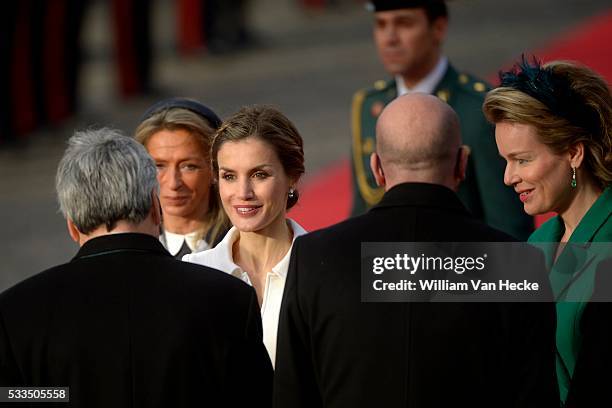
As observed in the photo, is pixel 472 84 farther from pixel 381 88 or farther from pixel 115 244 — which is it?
pixel 115 244

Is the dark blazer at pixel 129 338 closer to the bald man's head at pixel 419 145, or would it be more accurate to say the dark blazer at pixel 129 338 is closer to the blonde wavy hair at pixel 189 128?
the bald man's head at pixel 419 145

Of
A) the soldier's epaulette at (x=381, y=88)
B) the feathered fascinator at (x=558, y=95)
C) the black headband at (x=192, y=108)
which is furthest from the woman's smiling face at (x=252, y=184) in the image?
the soldier's epaulette at (x=381, y=88)

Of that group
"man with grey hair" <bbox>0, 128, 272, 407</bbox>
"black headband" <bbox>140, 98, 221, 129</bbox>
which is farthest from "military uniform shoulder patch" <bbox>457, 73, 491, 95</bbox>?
"man with grey hair" <bbox>0, 128, 272, 407</bbox>

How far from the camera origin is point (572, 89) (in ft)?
11.5

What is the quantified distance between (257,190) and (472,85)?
147 cm

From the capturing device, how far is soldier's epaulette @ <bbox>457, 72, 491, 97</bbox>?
4930 mm

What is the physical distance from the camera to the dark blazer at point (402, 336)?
285 cm

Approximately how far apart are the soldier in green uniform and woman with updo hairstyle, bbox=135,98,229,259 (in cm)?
89

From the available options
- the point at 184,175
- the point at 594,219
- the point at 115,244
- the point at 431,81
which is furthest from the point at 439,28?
the point at 115,244

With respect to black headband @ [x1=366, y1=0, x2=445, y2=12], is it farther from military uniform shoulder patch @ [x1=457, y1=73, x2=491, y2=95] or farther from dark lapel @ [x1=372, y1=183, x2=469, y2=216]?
dark lapel @ [x1=372, y1=183, x2=469, y2=216]

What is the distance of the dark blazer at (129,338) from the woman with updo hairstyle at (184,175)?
1.28 meters

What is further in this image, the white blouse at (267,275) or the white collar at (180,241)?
the white collar at (180,241)

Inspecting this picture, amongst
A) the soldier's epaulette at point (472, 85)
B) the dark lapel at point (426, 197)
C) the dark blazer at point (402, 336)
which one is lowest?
the dark blazer at point (402, 336)

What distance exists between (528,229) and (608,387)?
1599 mm
